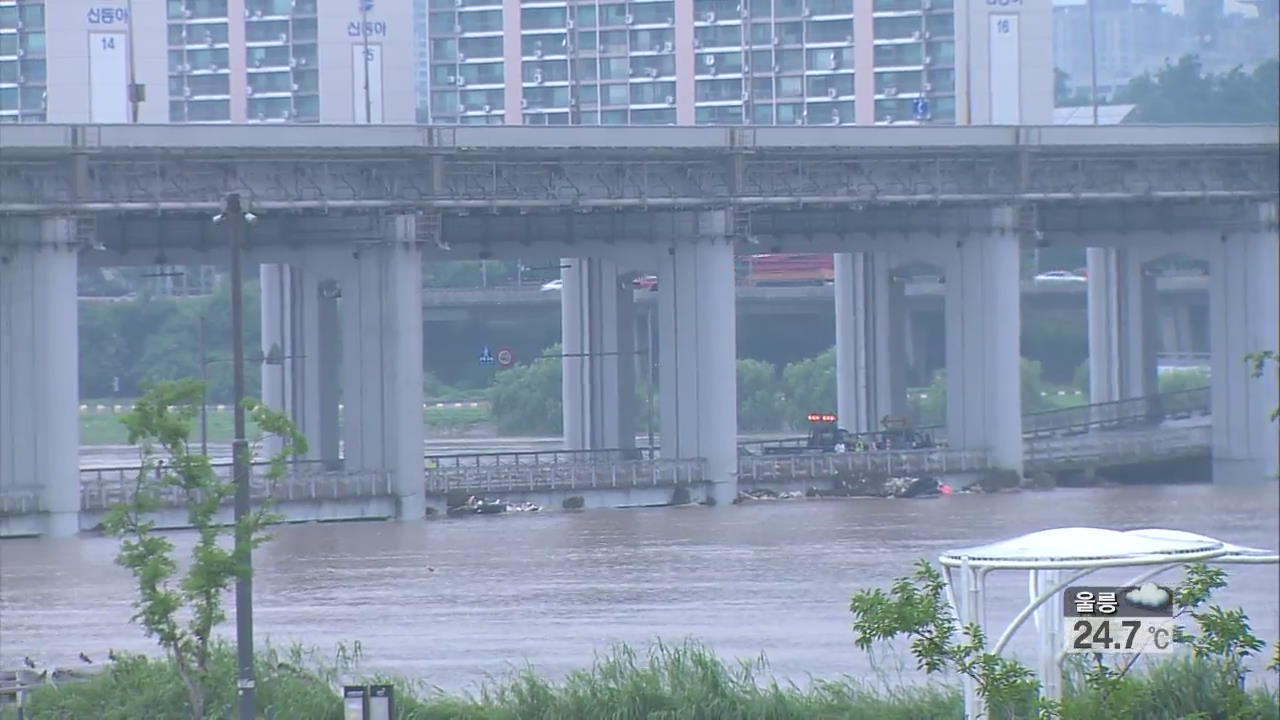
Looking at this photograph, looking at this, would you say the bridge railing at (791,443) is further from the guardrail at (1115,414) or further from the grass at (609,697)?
the grass at (609,697)

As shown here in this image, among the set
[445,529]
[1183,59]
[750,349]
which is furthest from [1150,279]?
[445,529]

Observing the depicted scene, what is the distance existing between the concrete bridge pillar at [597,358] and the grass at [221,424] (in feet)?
7.58

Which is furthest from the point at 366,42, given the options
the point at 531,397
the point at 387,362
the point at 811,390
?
the point at 811,390

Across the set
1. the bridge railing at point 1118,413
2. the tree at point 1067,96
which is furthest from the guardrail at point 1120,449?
the tree at point 1067,96

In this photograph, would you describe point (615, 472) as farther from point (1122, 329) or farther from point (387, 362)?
point (1122, 329)

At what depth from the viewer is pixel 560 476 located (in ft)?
141

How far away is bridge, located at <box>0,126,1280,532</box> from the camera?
128 ft

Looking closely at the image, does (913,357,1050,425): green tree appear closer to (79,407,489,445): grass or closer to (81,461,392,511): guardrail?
(79,407,489,445): grass

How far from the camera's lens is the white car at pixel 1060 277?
223 feet

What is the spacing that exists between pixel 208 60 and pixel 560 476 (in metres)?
13.5

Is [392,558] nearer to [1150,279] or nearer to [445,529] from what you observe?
[445,529]

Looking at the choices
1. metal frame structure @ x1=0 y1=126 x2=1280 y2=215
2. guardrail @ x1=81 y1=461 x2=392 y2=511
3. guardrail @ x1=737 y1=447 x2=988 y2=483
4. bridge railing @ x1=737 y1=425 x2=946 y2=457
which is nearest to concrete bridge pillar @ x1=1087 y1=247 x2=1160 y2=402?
bridge railing @ x1=737 y1=425 x2=946 y2=457

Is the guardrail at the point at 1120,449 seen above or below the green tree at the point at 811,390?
below

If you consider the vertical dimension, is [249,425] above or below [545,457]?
above
